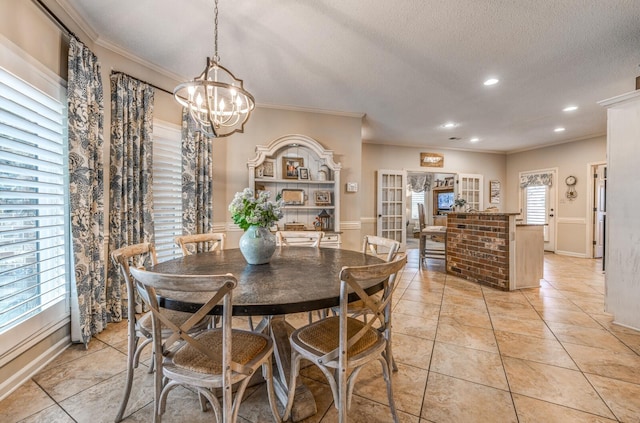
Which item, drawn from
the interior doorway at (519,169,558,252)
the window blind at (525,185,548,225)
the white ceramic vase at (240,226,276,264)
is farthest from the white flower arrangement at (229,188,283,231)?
the window blind at (525,185,548,225)

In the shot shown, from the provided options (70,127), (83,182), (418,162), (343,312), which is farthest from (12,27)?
(418,162)

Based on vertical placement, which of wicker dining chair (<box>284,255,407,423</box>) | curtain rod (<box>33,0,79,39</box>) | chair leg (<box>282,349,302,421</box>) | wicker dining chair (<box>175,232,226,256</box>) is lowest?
chair leg (<box>282,349,302,421</box>)

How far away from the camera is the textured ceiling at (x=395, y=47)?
7.18 feet

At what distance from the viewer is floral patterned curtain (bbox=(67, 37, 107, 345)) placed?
220cm

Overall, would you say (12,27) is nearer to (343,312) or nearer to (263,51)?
(263,51)

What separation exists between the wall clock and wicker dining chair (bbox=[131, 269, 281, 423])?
301 inches

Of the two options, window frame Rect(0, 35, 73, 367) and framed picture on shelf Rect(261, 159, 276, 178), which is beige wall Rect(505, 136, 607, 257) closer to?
framed picture on shelf Rect(261, 159, 276, 178)

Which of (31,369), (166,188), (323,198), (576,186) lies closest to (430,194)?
(576,186)

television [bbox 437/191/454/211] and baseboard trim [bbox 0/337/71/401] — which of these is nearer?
baseboard trim [bbox 0/337/71/401]

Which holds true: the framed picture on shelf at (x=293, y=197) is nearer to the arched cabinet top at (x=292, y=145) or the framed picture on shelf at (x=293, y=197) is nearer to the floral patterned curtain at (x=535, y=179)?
the arched cabinet top at (x=292, y=145)

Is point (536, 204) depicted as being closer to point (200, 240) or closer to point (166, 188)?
point (200, 240)

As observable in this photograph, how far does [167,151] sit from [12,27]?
5.24 feet

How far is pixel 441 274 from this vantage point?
182 inches

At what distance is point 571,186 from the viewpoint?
6.25 meters
